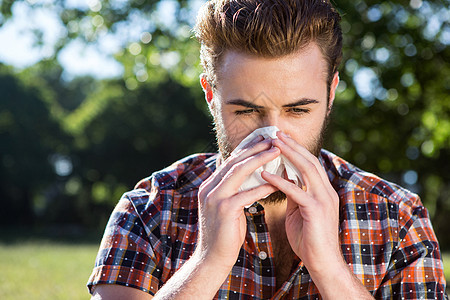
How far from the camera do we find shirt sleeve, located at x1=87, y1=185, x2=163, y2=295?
2.58 metres

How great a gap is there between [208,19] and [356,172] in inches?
46.9

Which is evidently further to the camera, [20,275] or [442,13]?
[20,275]

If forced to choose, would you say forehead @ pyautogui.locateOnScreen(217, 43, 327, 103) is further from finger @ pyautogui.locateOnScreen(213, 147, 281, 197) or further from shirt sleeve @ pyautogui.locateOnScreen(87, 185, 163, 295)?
shirt sleeve @ pyautogui.locateOnScreen(87, 185, 163, 295)

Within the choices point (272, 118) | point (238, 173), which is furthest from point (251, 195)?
point (272, 118)

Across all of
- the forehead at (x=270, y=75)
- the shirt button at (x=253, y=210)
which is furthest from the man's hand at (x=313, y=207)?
the shirt button at (x=253, y=210)

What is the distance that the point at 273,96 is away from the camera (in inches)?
101

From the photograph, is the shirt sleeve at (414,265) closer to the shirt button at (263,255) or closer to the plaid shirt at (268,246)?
the plaid shirt at (268,246)

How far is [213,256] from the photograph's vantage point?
7.56 feet

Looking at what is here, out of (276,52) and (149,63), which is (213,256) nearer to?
(276,52)

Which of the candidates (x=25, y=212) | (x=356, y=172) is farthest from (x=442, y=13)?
A: (x=25, y=212)

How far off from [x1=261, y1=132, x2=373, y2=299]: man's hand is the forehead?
0.34 metres

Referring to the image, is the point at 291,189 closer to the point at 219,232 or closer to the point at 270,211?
the point at 219,232

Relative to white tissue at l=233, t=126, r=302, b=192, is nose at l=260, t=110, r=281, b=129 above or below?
above

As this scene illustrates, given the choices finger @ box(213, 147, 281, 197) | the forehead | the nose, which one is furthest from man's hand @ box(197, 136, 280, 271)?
the forehead
